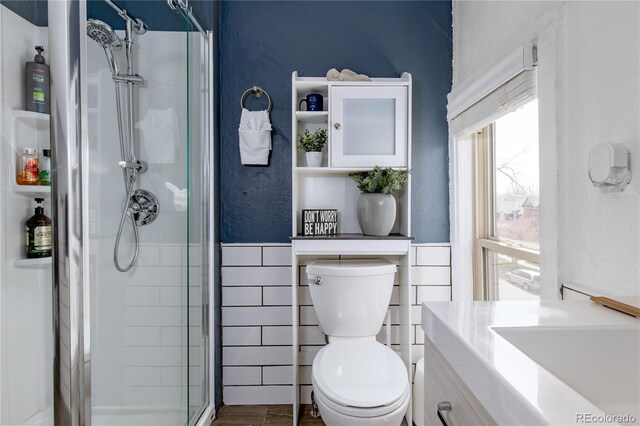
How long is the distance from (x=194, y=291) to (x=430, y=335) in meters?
1.35

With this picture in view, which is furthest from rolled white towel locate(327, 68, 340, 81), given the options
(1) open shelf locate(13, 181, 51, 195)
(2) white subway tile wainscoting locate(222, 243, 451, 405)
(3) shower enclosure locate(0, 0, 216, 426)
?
(1) open shelf locate(13, 181, 51, 195)

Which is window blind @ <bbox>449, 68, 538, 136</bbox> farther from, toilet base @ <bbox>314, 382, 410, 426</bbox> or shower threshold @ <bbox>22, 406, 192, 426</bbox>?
shower threshold @ <bbox>22, 406, 192, 426</bbox>

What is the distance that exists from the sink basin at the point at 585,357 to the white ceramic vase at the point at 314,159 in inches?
57.4

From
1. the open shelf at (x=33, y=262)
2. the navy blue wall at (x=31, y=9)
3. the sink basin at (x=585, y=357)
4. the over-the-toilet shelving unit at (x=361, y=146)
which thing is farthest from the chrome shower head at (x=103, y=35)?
the sink basin at (x=585, y=357)

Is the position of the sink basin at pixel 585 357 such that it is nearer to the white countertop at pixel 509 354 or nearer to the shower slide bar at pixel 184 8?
the white countertop at pixel 509 354

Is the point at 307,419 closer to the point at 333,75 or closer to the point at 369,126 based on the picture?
the point at 369,126

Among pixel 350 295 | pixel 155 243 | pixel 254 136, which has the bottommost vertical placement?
pixel 350 295

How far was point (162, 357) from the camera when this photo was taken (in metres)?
1.54

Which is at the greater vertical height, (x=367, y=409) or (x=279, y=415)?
(x=367, y=409)

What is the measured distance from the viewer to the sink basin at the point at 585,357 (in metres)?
0.58

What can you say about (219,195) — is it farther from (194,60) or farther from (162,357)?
(162,357)

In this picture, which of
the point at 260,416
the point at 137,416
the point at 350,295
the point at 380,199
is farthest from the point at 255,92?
the point at 260,416

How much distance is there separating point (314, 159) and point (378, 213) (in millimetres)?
425

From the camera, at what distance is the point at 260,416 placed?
195cm
